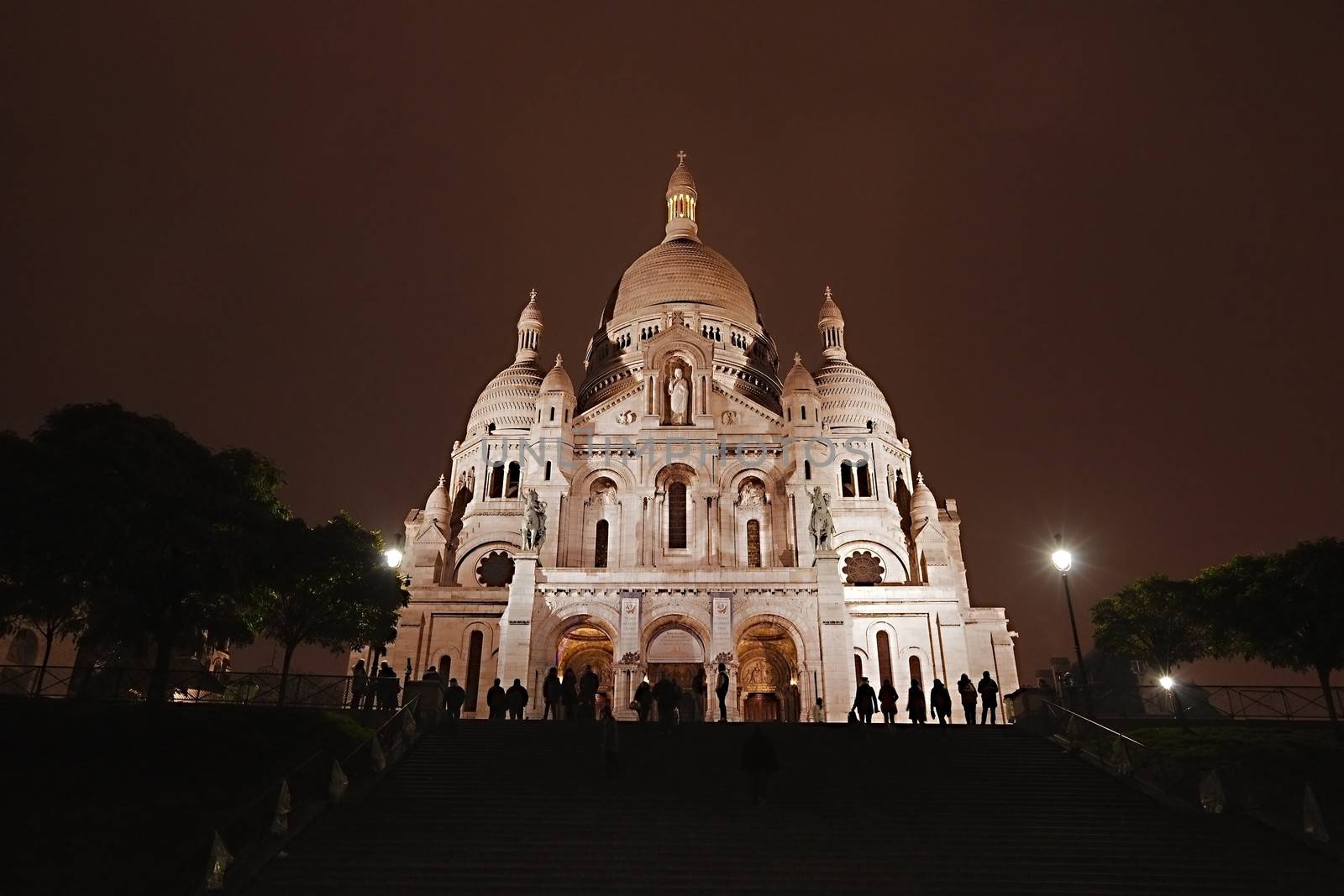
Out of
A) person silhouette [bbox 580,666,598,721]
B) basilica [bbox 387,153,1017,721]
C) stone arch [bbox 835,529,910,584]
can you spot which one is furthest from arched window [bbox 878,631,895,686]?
person silhouette [bbox 580,666,598,721]

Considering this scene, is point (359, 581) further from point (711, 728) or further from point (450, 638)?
point (711, 728)

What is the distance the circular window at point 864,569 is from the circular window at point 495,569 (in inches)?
741

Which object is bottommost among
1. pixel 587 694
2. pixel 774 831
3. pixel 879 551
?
pixel 774 831

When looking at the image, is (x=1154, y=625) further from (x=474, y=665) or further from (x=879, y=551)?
(x=474, y=665)

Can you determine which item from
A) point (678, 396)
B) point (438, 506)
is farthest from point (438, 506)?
point (678, 396)

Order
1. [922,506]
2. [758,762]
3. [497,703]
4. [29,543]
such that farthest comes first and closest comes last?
[922,506], [497,703], [29,543], [758,762]

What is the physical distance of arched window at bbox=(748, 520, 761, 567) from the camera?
42.7 meters

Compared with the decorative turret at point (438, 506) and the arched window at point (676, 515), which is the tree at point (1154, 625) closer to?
the arched window at point (676, 515)

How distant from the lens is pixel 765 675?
43.3m

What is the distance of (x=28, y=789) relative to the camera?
57.8 ft

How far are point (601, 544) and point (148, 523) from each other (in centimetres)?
2095

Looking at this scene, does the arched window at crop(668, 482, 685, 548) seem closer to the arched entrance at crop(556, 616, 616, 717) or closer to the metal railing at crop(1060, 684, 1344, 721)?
the arched entrance at crop(556, 616, 616, 717)

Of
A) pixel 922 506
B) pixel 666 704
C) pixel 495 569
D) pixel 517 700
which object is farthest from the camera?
pixel 922 506

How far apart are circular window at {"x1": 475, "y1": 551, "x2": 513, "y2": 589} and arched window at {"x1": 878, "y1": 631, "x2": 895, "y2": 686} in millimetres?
20342
